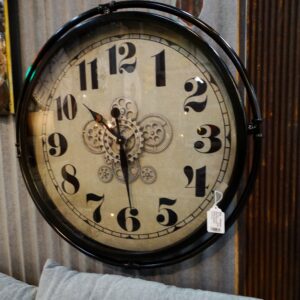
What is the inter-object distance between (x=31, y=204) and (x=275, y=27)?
1.08 meters

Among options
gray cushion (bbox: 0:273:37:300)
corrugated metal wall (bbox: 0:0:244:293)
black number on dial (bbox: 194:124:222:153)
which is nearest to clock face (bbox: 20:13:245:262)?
black number on dial (bbox: 194:124:222:153)

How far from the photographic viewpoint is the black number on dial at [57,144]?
1.06 meters

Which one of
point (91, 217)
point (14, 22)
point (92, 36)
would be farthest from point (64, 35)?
point (91, 217)

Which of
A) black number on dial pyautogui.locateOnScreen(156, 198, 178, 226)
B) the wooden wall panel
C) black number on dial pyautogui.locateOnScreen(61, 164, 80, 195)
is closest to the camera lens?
the wooden wall panel

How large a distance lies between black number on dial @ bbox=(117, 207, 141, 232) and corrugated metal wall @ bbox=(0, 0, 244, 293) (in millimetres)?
174

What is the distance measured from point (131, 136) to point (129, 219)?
278mm

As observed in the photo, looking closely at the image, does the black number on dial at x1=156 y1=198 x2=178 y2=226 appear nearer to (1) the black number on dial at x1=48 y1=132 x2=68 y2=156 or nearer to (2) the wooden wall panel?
(2) the wooden wall panel

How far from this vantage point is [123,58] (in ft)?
3.13

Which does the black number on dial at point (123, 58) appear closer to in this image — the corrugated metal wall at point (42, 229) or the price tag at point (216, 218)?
the corrugated metal wall at point (42, 229)

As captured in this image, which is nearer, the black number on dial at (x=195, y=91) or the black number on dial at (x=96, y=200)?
the black number on dial at (x=195, y=91)

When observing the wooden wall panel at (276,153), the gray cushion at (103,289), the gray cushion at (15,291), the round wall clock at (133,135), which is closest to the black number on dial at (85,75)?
the round wall clock at (133,135)

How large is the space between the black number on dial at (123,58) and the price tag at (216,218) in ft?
1.58

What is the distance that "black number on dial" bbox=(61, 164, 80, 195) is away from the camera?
3.48ft

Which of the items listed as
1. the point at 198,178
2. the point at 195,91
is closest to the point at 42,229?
the point at 198,178
